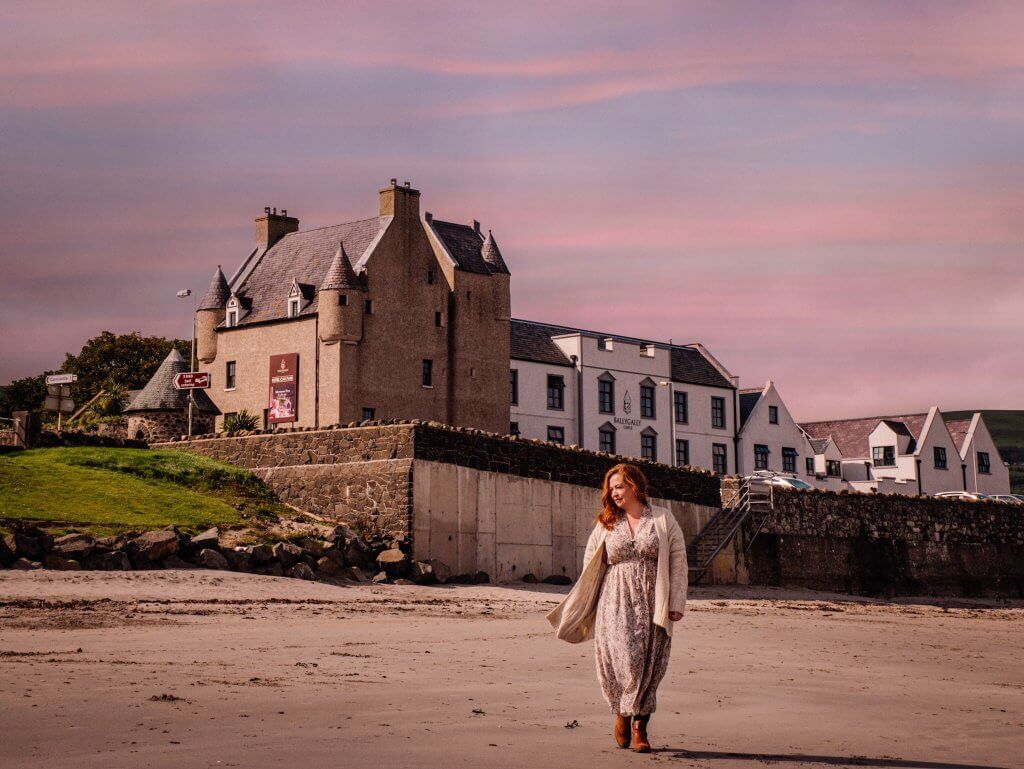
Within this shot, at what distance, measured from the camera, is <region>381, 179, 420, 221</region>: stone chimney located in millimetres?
59656

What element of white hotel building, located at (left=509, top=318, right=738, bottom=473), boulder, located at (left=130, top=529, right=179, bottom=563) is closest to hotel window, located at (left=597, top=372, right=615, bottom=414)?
white hotel building, located at (left=509, top=318, right=738, bottom=473)

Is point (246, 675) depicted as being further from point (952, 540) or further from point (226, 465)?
point (952, 540)

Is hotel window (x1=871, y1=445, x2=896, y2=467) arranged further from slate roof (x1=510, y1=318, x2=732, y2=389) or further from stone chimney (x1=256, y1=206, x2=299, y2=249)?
stone chimney (x1=256, y1=206, x2=299, y2=249)

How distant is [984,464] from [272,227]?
178ft

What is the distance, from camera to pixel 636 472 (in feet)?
37.7

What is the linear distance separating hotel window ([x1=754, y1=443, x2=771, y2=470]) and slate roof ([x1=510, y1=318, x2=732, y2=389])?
4145mm

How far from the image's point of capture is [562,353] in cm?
7031

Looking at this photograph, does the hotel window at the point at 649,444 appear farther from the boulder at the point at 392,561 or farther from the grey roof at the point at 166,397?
the boulder at the point at 392,561

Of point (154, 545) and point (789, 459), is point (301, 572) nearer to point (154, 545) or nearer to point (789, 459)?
point (154, 545)

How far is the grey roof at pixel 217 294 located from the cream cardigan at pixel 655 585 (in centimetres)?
5168

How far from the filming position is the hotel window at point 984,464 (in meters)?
92.9

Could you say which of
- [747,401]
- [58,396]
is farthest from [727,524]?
[747,401]

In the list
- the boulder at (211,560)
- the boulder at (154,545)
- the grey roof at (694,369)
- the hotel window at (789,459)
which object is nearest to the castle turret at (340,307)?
the grey roof at (694,369)

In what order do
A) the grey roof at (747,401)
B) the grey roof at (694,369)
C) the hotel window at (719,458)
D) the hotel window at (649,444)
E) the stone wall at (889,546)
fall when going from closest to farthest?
the stone wall at (889,546), the hotel window at (649,444), the grey roof at (694,369), the hotel window at (719,458), the grey roof at (747,401)
